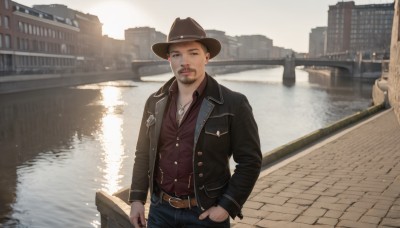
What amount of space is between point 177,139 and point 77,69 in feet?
196

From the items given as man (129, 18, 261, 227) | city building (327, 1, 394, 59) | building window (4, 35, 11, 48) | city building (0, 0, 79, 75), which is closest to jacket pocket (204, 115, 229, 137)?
man (129, 18, 261, 227)

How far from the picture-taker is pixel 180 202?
2.68 m

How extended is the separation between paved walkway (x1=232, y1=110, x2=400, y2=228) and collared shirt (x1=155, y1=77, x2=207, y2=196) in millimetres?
2372

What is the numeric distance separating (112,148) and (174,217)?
585 inches

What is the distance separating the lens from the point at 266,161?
835 cm

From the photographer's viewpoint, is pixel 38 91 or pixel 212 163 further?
pixel 38 91

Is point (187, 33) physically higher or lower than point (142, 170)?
higher

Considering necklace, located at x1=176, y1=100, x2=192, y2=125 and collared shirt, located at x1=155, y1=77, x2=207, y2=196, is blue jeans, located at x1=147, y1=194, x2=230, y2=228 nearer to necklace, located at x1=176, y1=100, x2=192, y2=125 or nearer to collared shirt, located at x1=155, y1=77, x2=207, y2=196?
collared shirt, located at x1=155, y1=77, x2=207, y2=196

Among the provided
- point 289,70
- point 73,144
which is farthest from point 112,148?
point 289,70

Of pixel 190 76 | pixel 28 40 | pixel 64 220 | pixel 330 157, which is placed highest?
pixel 28 40

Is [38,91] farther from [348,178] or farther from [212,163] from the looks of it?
[212,163]

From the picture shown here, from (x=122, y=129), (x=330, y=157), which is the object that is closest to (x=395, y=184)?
(x=330, y=157)

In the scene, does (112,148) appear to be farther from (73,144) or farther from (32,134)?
(32,134)

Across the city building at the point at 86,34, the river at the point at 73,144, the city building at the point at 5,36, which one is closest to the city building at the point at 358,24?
the city building at the point at 86,34
